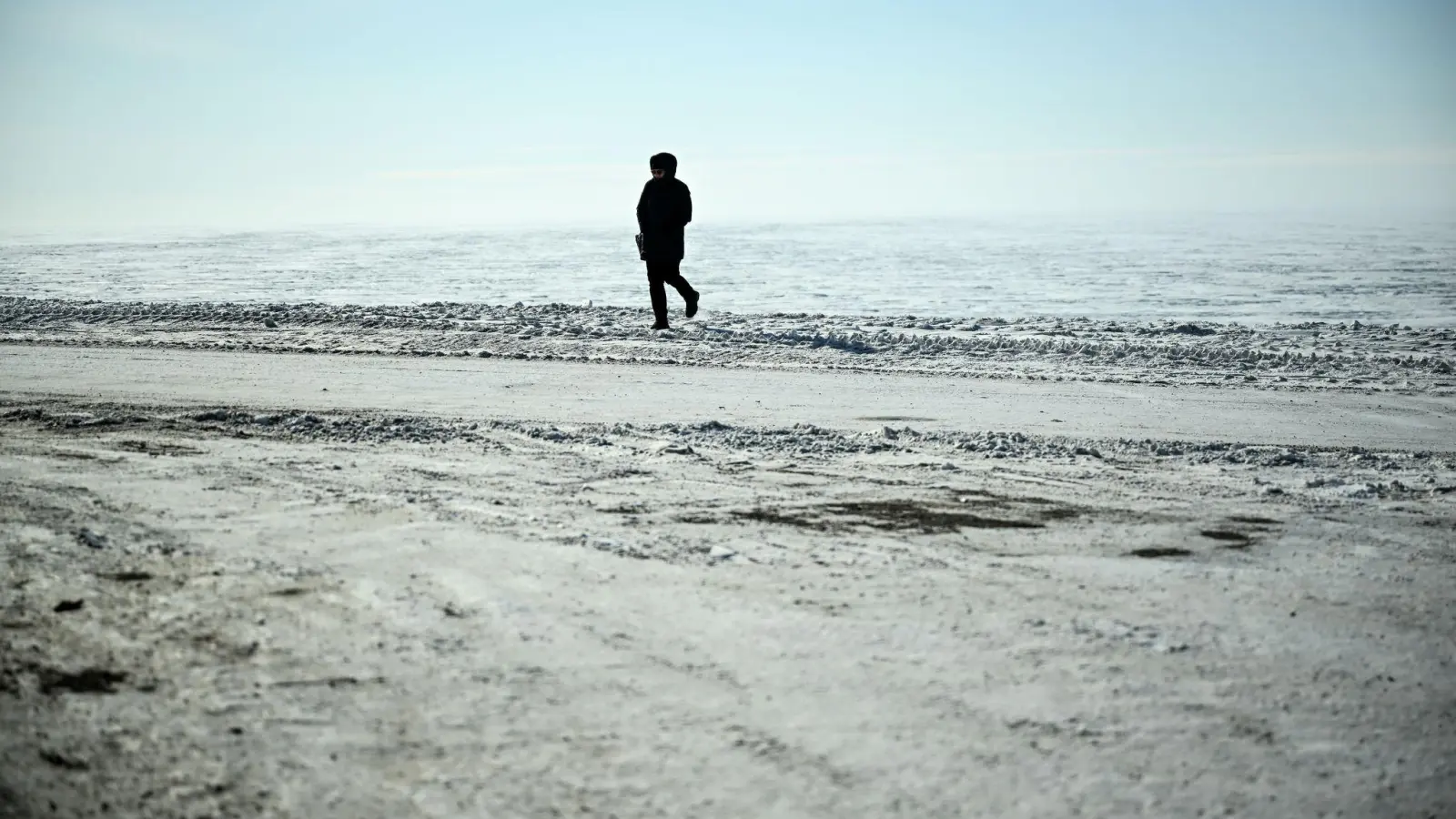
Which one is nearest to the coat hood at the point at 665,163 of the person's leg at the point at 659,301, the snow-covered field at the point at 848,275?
the person's leg at the point at 659,301

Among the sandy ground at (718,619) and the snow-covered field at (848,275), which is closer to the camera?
the sandy ground at (718,619)

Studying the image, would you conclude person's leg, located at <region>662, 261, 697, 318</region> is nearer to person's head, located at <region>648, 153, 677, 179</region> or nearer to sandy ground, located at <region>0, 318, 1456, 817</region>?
person's head, located at <region>648, 153, 677, 179</region>

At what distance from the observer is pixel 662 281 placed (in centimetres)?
1354

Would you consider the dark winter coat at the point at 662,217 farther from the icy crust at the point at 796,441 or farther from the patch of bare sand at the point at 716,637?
the patch of bare sand at the point at 716,637

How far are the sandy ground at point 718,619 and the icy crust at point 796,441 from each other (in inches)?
1.5

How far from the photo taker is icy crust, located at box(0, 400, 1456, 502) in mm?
6617

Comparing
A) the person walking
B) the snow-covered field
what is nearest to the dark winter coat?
the person walking

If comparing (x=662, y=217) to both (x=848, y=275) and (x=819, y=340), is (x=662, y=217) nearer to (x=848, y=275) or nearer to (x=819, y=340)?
(x=819, y=340)

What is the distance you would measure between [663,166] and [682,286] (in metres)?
1.47

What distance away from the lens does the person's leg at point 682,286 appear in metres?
13.9

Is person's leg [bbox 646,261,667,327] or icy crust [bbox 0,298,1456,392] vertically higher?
person's leg [bbox 646,261,667,327]

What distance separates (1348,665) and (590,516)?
3.15 meters

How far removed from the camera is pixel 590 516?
5.45 metres

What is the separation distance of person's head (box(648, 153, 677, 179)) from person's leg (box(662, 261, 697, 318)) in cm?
104
